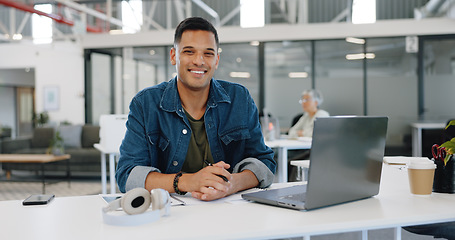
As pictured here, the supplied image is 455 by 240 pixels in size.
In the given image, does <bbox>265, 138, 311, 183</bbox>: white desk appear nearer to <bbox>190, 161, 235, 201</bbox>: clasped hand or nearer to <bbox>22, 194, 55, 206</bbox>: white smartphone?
<bbox>190, 161, 235, 201</bbox>: clasped hand

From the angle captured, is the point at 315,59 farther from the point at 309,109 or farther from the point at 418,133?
the point at 309,109

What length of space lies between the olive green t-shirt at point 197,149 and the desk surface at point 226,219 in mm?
430

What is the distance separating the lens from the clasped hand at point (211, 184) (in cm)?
140

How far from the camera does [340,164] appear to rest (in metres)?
1.26

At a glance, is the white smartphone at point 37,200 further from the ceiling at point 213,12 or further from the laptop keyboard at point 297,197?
the ceiling at point 213,12

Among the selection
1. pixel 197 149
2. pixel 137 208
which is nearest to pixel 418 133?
pixel 197 149

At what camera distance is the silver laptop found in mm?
1188

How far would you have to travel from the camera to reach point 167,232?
1.05m

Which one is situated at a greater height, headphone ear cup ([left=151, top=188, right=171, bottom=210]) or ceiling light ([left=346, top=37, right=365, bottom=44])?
ceiling light ([left=346, top=37, right=365, bottom=44])

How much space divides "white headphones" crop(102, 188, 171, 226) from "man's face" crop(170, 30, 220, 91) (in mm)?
642

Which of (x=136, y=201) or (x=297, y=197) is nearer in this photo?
(x=136, y=201)

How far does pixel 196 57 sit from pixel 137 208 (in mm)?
742

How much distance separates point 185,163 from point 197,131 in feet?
0.48

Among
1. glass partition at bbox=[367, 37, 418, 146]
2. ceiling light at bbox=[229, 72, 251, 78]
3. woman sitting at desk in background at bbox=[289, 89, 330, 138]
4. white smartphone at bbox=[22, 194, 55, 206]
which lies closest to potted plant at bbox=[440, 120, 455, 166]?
white smartphone at bbox=[22, 194, 55, 206]
